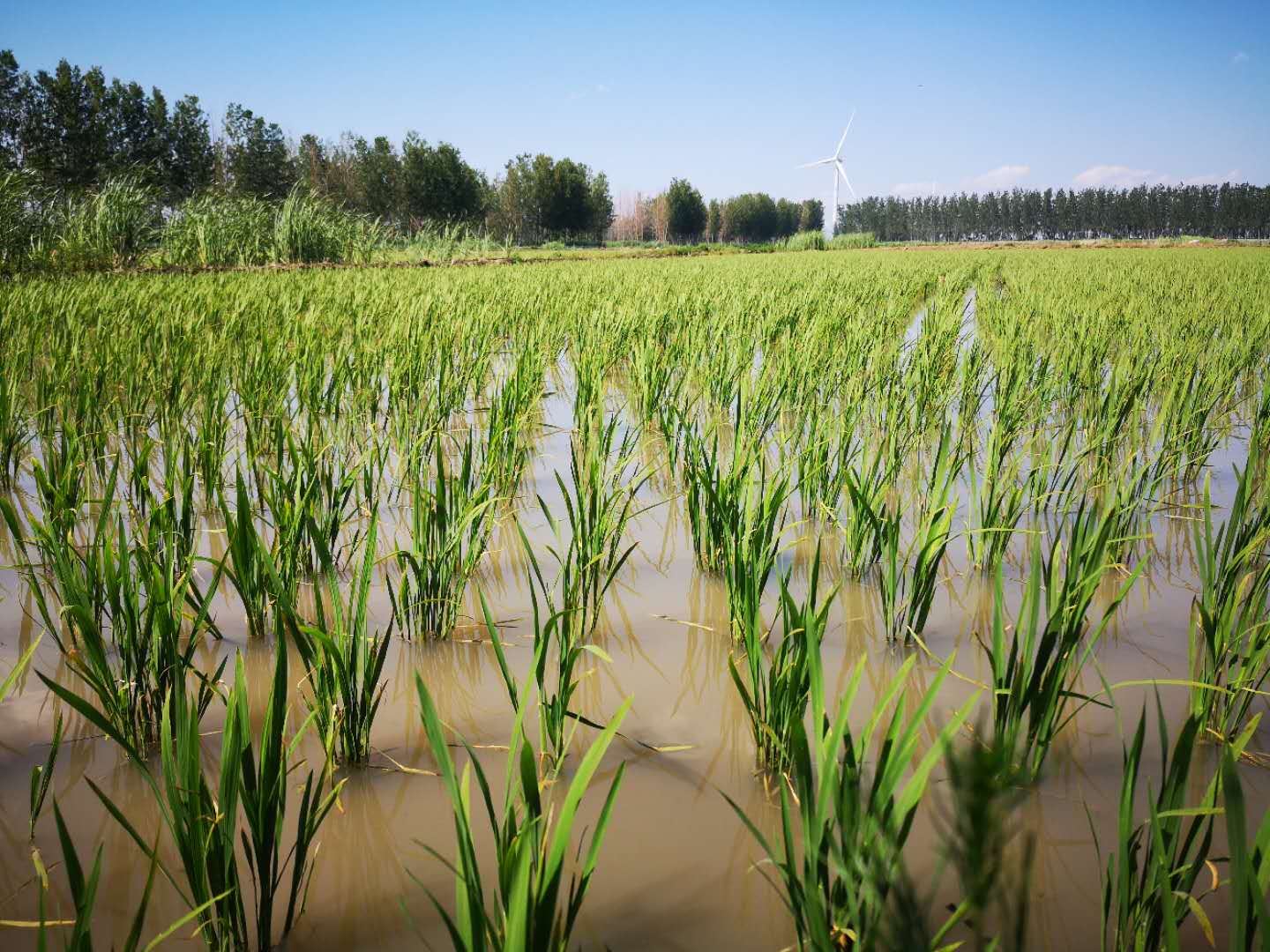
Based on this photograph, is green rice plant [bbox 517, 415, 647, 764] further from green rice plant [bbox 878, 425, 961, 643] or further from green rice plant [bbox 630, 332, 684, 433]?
green rice plant [bbox 630, 332, 684, 433]

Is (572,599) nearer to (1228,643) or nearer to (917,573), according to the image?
(917,573)

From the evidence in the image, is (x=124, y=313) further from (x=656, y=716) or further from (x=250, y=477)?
(x=656, y=716)

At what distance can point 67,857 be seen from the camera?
754 millimetres

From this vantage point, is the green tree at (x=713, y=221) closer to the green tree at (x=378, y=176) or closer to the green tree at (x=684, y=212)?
the green tree at (x=684, y=212)

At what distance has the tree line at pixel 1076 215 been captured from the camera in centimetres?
7462

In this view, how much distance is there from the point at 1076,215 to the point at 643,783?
329 feet

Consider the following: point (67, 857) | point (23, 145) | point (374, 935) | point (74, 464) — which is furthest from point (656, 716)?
point (23, 145)

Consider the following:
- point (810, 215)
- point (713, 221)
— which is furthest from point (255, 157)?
point (810, 215)

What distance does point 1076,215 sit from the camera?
273 feet

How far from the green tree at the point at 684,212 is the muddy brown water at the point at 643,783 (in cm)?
7048

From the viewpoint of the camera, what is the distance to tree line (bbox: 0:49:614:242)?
3944cm

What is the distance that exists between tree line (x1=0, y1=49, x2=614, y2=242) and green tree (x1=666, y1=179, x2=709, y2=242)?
31.6 ft

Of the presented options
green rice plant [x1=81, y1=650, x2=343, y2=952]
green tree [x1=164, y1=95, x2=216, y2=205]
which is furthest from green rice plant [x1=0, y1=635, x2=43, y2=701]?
green tree [x1=164, y1=95, x2=216, y2=205]

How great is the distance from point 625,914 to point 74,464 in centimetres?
171
